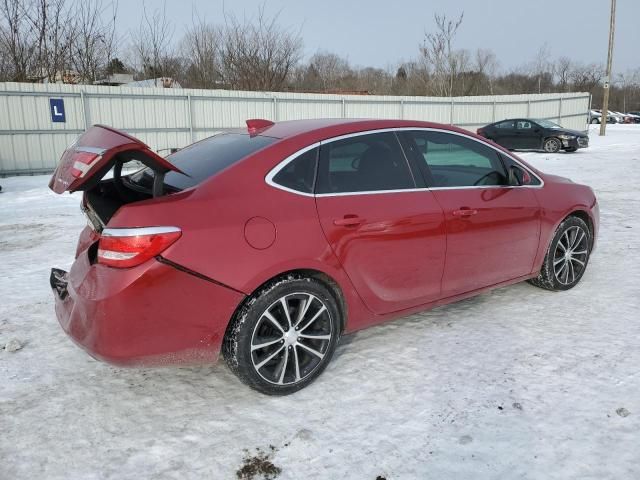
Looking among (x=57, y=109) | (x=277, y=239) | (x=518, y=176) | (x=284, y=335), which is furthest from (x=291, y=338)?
(x=57, y=109)

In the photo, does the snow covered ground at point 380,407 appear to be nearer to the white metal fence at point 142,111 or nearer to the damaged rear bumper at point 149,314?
the damaged rear bumper at point 149,314

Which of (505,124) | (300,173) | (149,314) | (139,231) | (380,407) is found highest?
(505,124)

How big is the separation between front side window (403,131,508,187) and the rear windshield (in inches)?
41.5

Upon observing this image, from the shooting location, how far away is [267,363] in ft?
9.75

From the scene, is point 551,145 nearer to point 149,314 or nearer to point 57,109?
point 57,109

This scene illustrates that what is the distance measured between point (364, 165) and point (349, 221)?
46 centimetres

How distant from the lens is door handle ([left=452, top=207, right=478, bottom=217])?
3.59 metres

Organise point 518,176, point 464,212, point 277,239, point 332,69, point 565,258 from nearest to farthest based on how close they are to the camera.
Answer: point 277,239 < point 464,212 < point 518,176 < point 565,258 < point 332,69

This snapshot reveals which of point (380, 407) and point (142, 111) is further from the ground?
point (142, 111)

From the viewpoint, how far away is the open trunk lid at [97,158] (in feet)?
8.49

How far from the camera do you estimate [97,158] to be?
258 cm

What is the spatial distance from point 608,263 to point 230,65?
20415 millimetres

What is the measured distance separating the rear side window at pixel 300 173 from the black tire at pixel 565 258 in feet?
7.91

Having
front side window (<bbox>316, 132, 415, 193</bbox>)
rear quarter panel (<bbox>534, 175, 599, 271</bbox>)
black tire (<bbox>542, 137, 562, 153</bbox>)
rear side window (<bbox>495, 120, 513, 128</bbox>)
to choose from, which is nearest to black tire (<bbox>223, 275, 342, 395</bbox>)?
front side window (<bbox>316, 132, 415, 193</bbox>)
